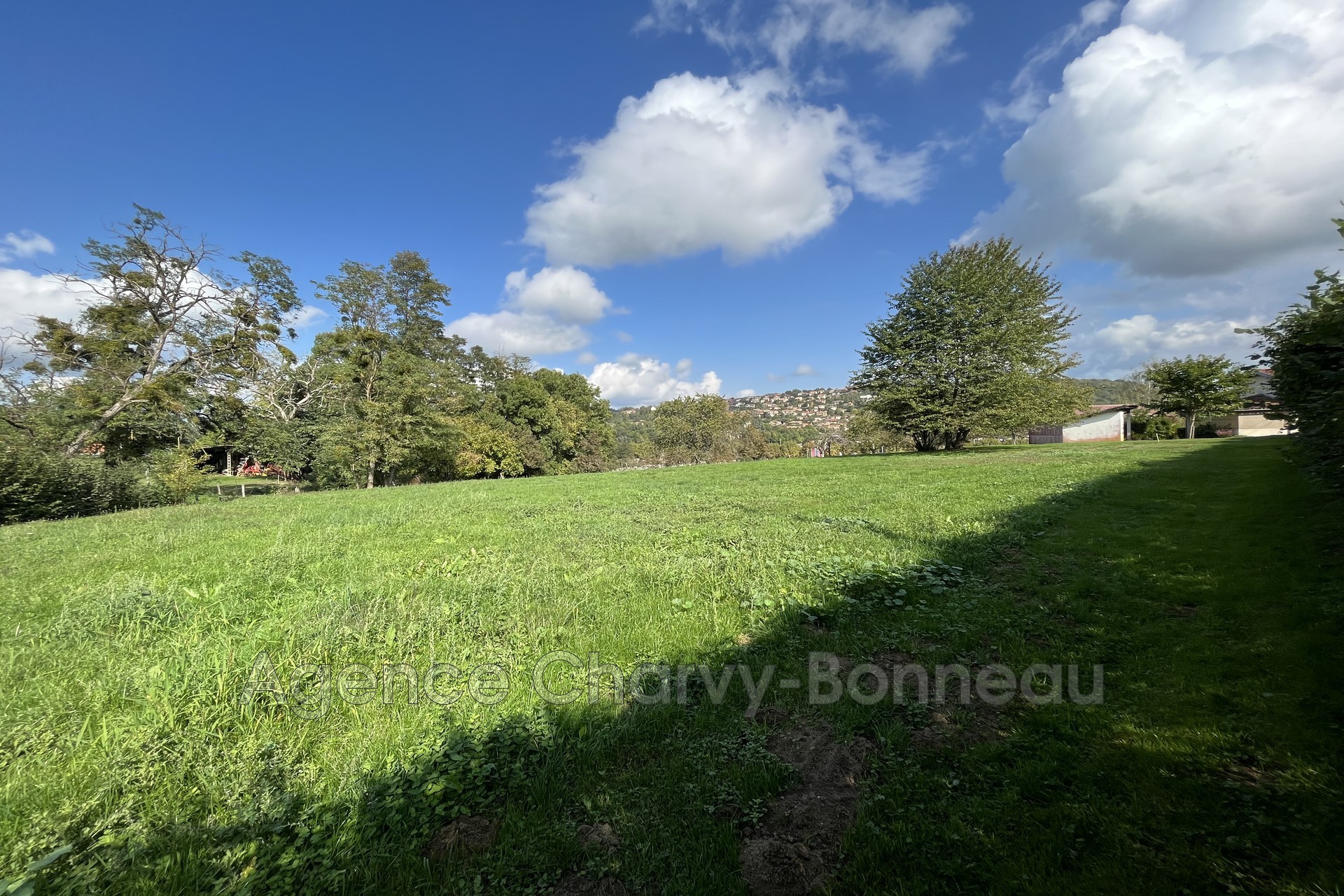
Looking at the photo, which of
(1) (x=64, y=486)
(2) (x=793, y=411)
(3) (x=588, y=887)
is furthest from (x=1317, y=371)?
(2) (x=793, y=411)

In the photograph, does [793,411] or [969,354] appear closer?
[969,354]

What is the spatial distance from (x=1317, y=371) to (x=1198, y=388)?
125 feet

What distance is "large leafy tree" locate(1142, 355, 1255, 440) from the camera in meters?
30.0

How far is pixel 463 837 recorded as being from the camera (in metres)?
2.21

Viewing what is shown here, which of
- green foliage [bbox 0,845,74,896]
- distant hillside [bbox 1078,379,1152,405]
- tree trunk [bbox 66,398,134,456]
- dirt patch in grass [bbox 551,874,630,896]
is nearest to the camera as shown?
green foliage [bbox 0,845,74,896]

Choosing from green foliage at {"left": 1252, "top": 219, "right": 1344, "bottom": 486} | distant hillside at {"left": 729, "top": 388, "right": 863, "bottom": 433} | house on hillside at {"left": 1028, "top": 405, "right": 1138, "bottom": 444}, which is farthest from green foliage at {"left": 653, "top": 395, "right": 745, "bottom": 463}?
distant hillside at {"left": 729, "top": 388, "right": 863, "bottom": 433}

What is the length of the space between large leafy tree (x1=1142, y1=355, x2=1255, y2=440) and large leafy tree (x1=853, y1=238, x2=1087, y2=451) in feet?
37.7

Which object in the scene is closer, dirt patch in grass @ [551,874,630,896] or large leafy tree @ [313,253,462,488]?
dirt patch in grass @ [551,874,630,896]

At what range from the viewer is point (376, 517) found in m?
10.5

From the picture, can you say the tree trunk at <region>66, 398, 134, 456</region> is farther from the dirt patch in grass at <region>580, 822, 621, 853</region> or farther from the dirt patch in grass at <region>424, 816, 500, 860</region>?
the dirt patch in grass at <region>580, 822, 621, 853</region>

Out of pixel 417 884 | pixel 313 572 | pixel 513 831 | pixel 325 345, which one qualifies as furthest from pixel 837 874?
pixel 325 345

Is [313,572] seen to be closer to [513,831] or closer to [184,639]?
[184,639]

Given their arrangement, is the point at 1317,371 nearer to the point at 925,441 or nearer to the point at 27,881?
the point at 27,881

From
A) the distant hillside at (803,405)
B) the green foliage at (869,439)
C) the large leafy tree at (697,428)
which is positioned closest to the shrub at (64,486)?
the green foliage at (869,439)
